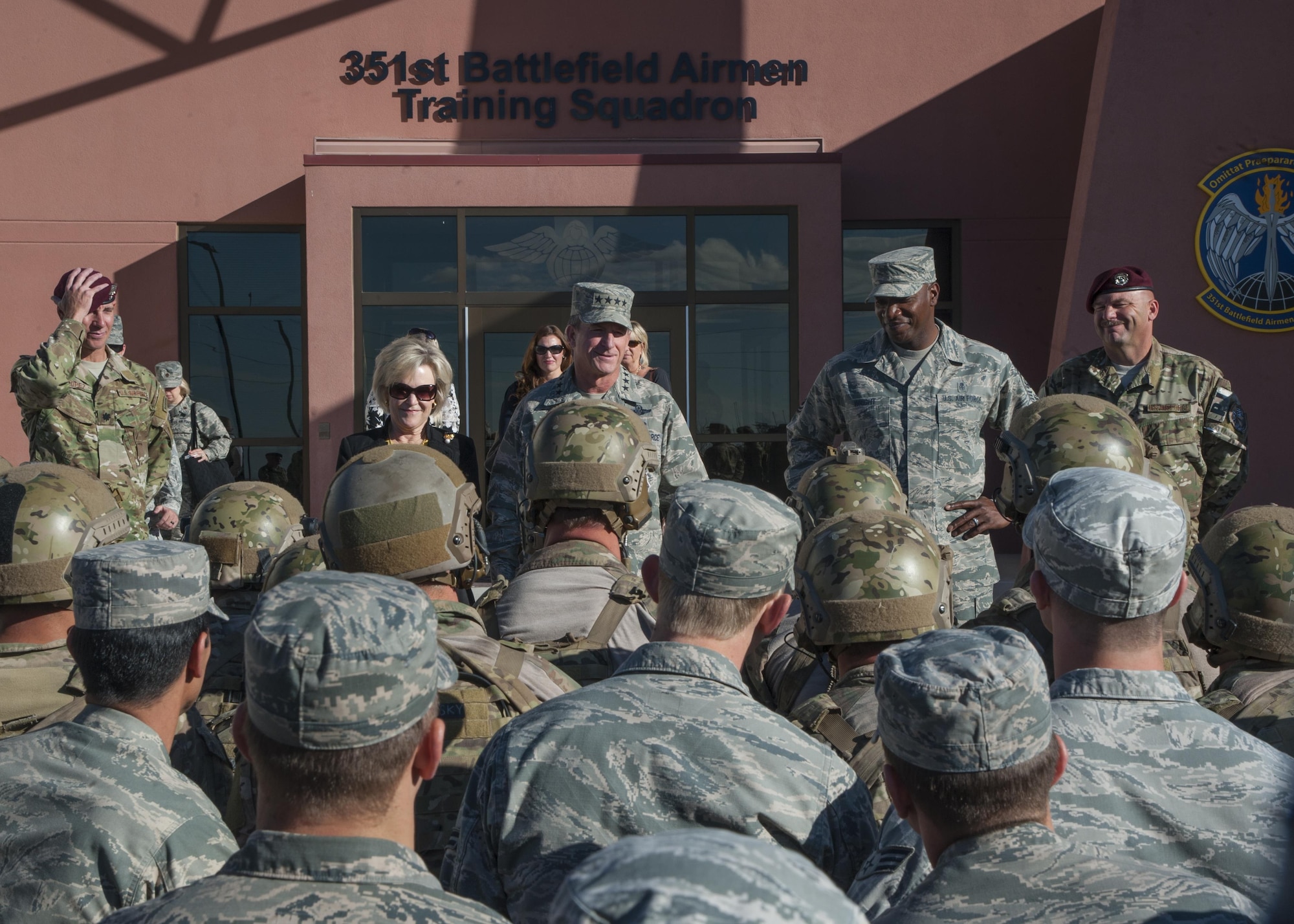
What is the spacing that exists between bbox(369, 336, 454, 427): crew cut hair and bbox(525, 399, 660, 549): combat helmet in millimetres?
1381

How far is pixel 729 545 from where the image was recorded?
2.26 meters

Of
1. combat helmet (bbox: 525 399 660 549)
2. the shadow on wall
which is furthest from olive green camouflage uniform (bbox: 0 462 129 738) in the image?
the shadow on wall

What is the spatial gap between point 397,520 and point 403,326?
8.76 metres

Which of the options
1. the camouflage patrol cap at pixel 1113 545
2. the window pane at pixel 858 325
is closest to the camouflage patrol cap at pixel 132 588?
the camouflage patrol cap at pixel 1113 545

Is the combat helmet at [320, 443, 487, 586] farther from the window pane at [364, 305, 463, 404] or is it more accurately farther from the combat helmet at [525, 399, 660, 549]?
the window pane at [364, 305, 463, 404]

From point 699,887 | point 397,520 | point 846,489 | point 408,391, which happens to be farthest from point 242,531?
point 699,887

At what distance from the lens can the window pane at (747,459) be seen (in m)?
11.9

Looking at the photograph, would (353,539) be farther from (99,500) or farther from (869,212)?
(869,212)

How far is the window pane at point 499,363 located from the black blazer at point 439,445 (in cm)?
558

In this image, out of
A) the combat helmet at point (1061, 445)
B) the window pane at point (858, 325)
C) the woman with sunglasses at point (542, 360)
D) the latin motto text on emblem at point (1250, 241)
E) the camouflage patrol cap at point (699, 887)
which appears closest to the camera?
the camouflage patrol cap at point (699, 887)

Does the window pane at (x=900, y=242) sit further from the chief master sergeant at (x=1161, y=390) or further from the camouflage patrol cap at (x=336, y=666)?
the camouflage patrol cap at (x=336, y=666)

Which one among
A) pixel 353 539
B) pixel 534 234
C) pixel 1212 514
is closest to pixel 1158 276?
pixel 1212 514

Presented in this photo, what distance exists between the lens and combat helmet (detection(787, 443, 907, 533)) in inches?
164

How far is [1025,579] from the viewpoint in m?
4.05
